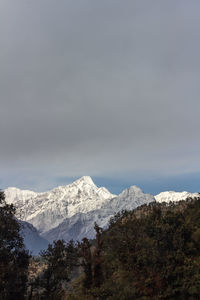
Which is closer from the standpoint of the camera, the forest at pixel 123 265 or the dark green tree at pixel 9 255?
the dark green tree at pixel 9 255

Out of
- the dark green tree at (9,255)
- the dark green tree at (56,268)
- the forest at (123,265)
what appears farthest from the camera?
the dark green tree at (56,268)

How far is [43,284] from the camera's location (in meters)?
44.3

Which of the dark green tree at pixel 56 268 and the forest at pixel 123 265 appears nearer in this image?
the forest at pixel 123 265

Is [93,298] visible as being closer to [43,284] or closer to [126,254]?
[43,284]

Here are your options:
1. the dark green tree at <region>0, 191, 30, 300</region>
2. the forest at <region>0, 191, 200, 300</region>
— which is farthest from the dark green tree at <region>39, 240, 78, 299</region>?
the dark green tree at <region>0, 191, 30, 300</region>

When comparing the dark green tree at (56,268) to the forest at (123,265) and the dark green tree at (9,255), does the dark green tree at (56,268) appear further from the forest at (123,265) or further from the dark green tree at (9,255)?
the dark green tree at (9,255)

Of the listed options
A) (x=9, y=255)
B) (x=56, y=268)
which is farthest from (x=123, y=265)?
(x=9, y=255)

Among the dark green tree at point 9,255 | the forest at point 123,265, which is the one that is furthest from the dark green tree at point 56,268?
the dark green tree at point 9,255

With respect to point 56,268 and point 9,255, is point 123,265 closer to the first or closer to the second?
point 56,268

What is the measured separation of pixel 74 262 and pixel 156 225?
1453 centimetres

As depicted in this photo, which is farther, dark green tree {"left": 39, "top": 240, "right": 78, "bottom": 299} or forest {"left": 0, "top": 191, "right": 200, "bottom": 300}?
dark green tree {"left": 39, "top": 240, "right": 78, "bottom": 299}

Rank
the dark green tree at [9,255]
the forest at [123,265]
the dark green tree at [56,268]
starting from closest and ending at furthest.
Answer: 1. the dark green tree at [9,255]
2. the forest at [123,265]
3. the dark green tree at [56,268]

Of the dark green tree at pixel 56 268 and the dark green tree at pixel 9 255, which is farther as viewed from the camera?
the dark green tree at pixel 56 268

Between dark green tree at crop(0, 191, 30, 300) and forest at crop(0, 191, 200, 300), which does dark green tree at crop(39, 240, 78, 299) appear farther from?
dark green tree at crop(0, 191, 30, 300)
